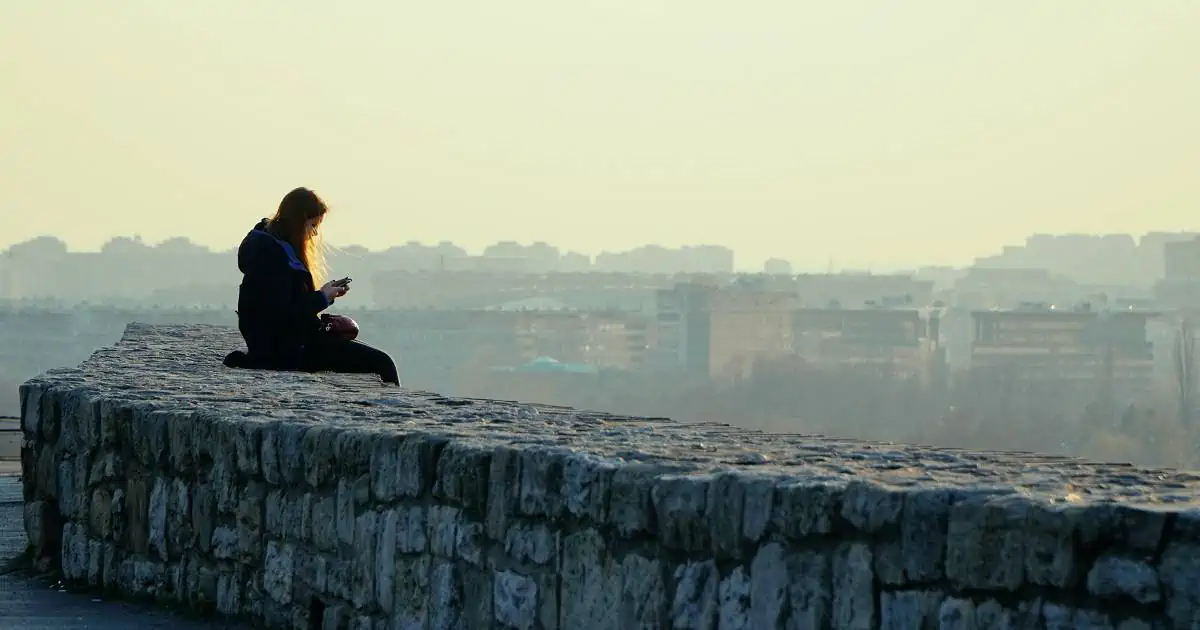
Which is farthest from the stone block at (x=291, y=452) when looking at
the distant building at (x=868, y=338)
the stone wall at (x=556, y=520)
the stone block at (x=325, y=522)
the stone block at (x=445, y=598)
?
the distant building at (x=868, y=338)

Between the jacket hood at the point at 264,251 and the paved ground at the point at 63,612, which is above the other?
the jacket hood at the point at 264,251

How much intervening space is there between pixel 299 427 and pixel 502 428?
1.94 ft

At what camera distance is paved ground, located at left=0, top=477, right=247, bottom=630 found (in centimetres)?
562

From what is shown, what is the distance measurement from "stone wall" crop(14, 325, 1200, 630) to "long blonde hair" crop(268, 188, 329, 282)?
125cm

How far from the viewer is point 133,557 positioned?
6090 millimetres

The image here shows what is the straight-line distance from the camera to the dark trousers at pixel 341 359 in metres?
8.37

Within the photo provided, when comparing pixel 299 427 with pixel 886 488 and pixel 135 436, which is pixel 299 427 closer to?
pixel 135 436

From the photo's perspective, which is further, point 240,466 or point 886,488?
point 240,466

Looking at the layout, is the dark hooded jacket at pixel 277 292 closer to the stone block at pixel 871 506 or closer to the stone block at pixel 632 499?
the stone block at pixel 632 499

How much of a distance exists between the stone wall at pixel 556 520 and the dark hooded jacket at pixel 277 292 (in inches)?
Answer: 43.6

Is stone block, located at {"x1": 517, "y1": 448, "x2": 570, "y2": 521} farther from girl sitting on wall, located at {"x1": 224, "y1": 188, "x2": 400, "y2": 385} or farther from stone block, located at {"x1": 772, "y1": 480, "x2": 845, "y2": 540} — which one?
girl sitting on wall, located at {"x1": 224, "y1": 188, "x2": 400, "y2": 385}

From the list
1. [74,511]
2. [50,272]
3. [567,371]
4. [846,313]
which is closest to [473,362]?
[567,371]

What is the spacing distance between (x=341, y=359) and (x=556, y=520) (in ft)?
14.3

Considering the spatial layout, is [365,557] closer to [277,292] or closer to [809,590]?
[809,590]
